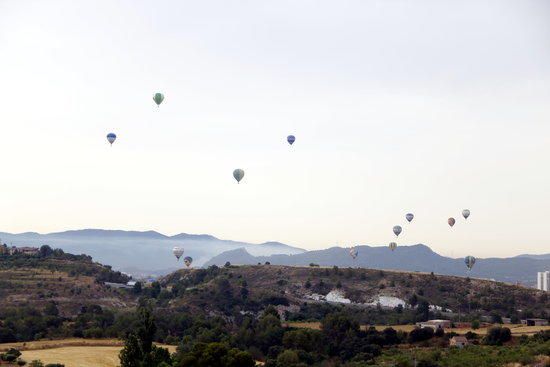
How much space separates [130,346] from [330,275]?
91.4m

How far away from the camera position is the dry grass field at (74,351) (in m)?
58.8

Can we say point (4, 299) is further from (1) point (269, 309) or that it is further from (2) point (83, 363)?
(2) point (83, 363)

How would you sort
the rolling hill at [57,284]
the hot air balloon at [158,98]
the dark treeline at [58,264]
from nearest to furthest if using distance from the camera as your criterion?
the hot air balloon at [158,98], the rolling hill at [57,284], the dark treeline at [58,264]

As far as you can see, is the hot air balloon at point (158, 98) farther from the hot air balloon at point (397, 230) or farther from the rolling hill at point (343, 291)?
the hot air balloon at point (397, 230)

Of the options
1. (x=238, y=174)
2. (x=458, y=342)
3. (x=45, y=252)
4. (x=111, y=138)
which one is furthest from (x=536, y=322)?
(x=45, y=252)

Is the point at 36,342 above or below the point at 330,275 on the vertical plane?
below

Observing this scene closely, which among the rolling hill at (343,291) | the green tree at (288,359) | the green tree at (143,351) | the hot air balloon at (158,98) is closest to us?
the green tree at (143,351)

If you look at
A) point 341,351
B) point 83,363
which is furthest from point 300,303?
point 83,363

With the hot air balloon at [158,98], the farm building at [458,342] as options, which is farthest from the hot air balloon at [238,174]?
the farm building at [458,342]

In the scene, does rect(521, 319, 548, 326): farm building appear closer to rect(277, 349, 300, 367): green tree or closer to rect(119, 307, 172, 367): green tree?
rect(277, 349, 300, 367): green tree

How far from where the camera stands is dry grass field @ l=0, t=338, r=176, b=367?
58844 mm

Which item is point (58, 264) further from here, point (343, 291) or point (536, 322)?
point (536, 322)

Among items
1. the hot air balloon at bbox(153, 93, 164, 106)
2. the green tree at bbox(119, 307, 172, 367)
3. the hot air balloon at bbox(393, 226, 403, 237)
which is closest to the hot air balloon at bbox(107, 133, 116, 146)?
the hot air balloon at bbox(153, 93, 164, 106)

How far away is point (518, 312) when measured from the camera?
111 meters
